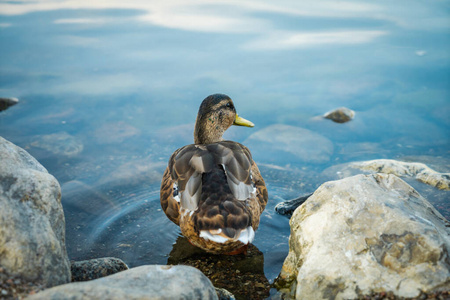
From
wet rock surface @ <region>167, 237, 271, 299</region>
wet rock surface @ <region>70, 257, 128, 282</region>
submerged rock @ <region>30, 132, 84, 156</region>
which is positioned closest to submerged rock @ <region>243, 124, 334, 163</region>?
wet rock surface @ <region>167, 237, 271, 299</region>

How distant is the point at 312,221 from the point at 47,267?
1.74 metres

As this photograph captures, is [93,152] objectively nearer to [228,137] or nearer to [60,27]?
[228,137]

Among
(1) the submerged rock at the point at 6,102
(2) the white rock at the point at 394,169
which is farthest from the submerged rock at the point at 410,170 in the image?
(1) the submerged rock at the point at 6,102

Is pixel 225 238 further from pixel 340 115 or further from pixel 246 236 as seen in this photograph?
pixel 340 115

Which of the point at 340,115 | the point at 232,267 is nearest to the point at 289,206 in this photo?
the point at 232,267

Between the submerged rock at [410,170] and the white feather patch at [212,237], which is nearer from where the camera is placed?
the white feather patch at [212,237]

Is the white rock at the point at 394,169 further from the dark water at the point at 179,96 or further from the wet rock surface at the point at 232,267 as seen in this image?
the wet rock surface at the point at 232,267

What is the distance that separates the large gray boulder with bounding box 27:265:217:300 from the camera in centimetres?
226

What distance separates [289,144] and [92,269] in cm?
374

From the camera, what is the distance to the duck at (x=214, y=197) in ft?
11.3

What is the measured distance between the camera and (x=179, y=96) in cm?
743

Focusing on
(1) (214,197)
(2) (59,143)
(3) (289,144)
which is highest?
(1) (214,197)

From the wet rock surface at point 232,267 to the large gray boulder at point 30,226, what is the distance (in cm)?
129

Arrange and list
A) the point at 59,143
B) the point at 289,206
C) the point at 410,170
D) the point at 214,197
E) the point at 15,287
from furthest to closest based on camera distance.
→ the point at 59,143 → the point at 410,170 → the point at 289,206 → the point at 214,197 → the point at 15,287
